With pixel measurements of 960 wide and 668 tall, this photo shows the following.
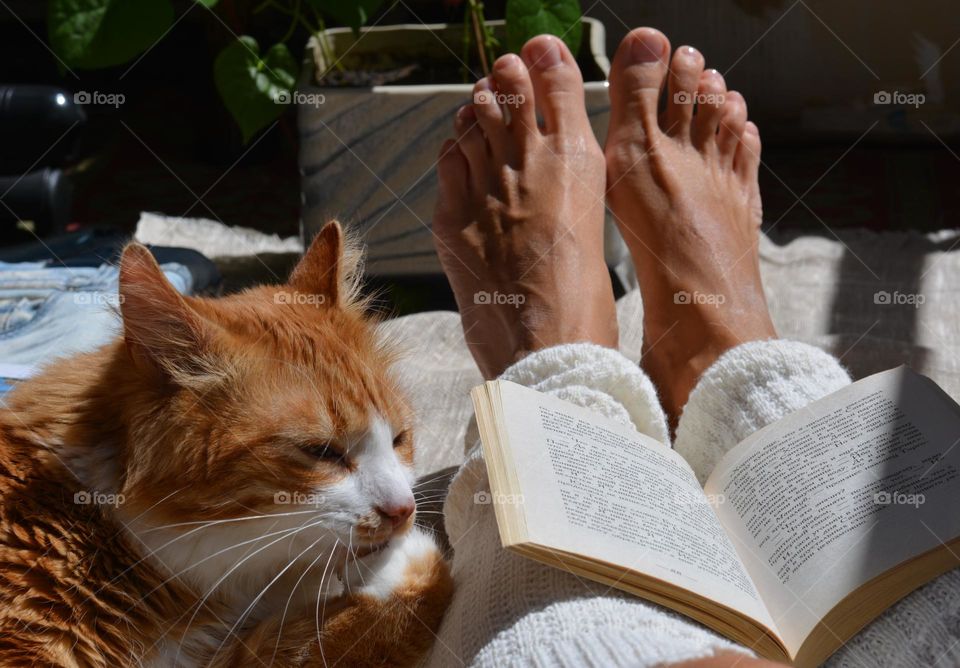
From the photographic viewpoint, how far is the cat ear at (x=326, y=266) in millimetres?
1024

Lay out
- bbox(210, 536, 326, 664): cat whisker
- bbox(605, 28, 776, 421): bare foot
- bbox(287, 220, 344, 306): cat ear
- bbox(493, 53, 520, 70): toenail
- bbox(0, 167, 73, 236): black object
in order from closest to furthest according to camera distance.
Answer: bbox(210, 536, 326, 664): cat whisker
bbox(287, 220, 344, 306): cat ear
bbox(605, 28, 776, 421): bare foot
bbox(493, 53, 520, 70): toenail
bbox(0, 167, 73, 236): black object

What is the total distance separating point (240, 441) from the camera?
2.76 ft

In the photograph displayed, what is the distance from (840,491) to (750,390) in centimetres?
19

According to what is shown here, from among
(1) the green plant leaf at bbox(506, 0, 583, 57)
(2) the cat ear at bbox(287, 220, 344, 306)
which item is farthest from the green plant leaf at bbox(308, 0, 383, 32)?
(2) the cat ear at bbox(287, 220, 344, 306)

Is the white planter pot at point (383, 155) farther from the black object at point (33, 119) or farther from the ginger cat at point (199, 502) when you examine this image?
the ginger cat at point (199, 502)

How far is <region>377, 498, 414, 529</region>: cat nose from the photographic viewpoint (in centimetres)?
88

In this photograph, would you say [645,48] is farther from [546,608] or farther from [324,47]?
[546,608]

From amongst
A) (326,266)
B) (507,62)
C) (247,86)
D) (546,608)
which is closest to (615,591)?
(546,608)

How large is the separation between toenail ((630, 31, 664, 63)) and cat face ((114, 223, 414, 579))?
3.15 feet

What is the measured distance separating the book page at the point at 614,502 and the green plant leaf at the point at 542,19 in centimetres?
100

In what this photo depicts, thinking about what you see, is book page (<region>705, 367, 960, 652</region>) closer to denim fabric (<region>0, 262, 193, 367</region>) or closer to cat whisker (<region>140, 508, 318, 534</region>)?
cat whisker (<region>140, 508, 318, 534</region>)

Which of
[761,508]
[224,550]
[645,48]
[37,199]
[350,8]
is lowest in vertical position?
[761,508]

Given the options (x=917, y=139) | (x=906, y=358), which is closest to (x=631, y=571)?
(x=906, y=358)

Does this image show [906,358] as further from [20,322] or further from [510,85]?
[20,322]
